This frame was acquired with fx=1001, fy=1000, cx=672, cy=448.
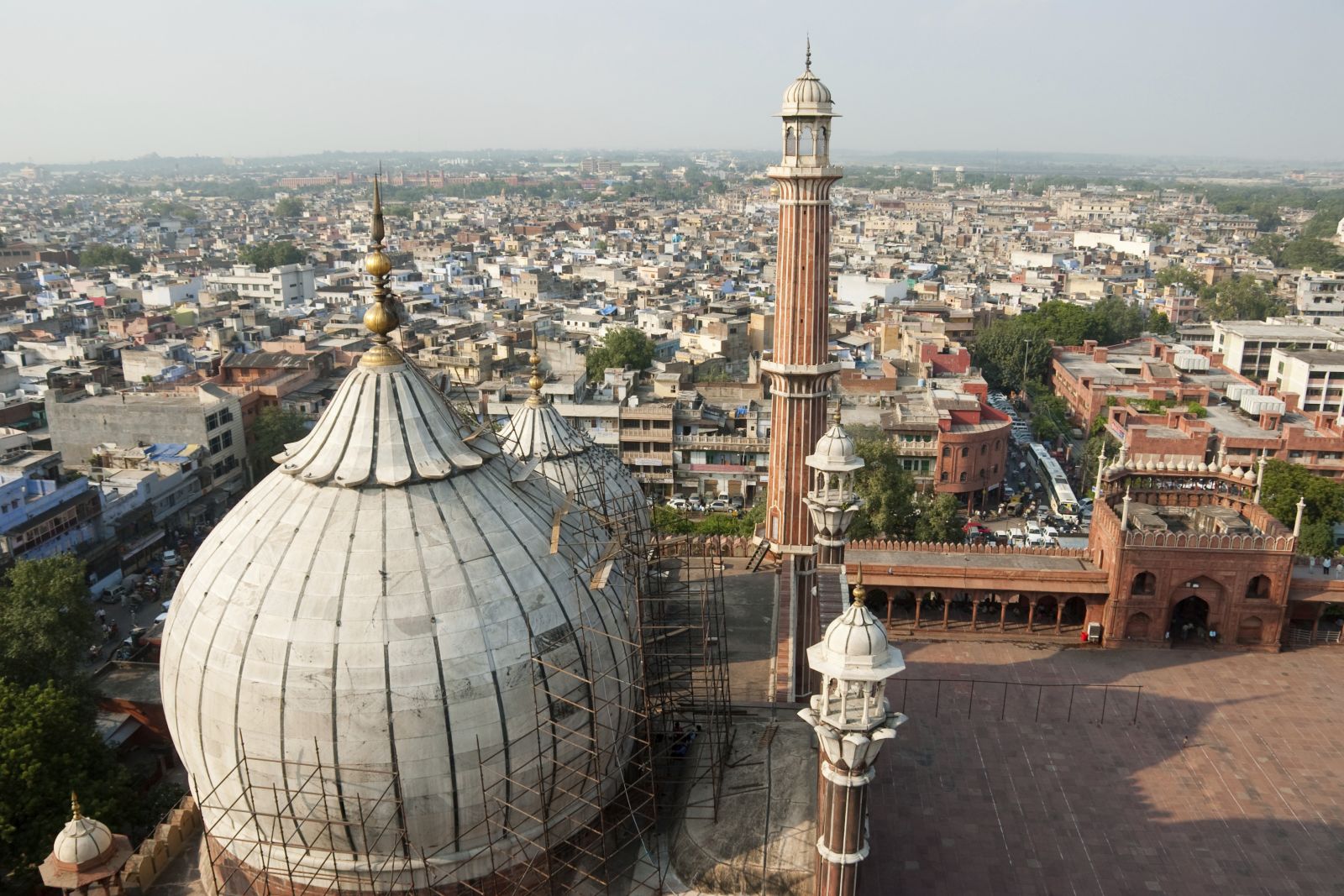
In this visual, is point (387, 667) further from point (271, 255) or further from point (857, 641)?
point (271, 255)

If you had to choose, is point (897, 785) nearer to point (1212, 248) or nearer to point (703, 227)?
point (1212, 248)

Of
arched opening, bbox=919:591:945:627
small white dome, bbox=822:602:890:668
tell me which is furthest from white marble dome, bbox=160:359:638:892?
arched opening, bbox=919:591:945:627

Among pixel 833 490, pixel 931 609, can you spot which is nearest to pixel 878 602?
pixel 931 609

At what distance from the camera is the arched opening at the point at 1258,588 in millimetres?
30250

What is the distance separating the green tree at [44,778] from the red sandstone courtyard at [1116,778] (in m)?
16.2

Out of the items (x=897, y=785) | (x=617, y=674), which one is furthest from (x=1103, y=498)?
(x=617, y=674)

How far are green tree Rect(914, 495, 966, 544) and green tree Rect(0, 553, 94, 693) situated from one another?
1130 inches

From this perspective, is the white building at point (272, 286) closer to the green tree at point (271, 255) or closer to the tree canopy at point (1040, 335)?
the green tree at point (271, 255)

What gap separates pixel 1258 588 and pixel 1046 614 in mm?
6245

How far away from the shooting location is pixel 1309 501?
41500 millimetres

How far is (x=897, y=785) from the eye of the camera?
24188 millimetres

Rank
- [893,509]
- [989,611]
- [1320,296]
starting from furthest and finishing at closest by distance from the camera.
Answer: [1320,296] → [893,509] → [989,611]

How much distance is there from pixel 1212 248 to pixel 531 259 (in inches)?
3812

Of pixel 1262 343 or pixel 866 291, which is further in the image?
pixel 866 291
